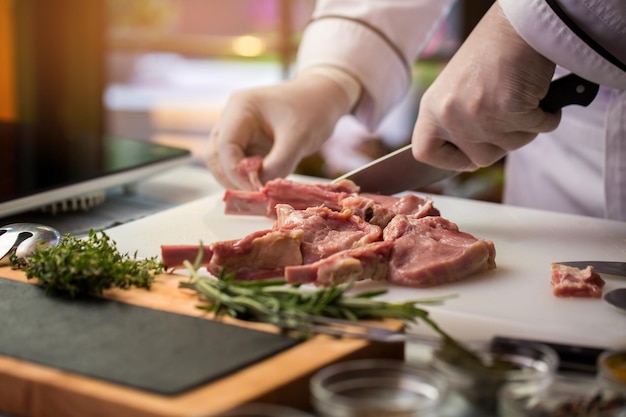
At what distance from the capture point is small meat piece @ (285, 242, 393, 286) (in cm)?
172

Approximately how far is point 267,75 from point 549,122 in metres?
3.78

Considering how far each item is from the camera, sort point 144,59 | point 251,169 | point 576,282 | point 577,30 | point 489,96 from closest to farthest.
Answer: point 576,282 → point 577,30 → point 489,96 → point 251,169 → point 144,59

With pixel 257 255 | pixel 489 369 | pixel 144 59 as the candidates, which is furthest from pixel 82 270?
pixel 144 59

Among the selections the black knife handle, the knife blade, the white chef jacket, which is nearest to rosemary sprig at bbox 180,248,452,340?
the knife blade

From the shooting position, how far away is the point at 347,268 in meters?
1.75

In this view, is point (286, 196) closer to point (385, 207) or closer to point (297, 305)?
point (385, 207)

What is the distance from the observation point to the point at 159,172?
8.88 feet

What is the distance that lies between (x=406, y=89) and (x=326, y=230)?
120cm

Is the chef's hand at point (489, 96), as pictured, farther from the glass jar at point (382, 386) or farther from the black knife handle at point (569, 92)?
the glass jar at point (382, 386)

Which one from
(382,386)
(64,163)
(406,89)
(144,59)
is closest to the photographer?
(382,386)

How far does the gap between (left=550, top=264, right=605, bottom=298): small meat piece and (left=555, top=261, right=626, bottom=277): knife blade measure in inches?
2.1

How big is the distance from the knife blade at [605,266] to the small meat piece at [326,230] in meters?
0.41

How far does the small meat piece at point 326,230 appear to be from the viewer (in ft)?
6.16

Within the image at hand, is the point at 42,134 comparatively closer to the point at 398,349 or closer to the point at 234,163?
the point at 234,163
